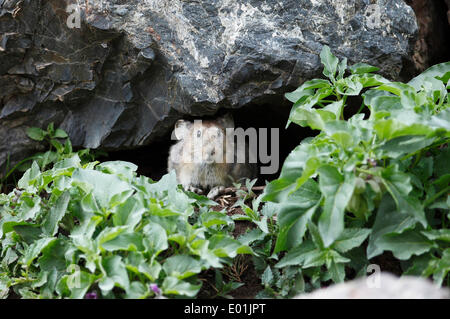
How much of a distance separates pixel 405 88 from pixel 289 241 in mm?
1235

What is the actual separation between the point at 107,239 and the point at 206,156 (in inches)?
85.3

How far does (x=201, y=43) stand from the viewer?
4547 millimetres

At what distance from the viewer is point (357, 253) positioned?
3.33 m

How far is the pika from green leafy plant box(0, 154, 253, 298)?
3.96ft

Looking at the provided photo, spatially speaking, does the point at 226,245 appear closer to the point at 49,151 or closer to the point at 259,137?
the point at 259,137

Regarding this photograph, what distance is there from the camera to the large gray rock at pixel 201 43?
4.48 m

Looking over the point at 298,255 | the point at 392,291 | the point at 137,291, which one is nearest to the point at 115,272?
the point at 137,291

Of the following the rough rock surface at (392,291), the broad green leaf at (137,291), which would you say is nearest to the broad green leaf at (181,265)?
the broad green leaf at (137,291)

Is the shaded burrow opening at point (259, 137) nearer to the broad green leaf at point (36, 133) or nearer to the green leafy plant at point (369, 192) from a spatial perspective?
the broad green leaf at point (36, 133)

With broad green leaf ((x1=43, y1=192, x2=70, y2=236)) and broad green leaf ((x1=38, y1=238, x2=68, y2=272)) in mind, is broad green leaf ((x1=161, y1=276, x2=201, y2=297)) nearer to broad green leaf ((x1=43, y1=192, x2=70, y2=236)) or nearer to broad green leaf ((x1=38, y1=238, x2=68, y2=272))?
broad green leaf ((x1=38, y1=238, x2=68, y2=272))

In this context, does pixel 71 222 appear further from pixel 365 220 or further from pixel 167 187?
pixel 365 220

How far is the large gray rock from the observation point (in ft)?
14.7

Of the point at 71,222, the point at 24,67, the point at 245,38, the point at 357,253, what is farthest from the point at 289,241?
the point at 24,67

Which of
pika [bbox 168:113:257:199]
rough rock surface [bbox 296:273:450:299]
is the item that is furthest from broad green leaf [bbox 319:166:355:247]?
pika [bbox 168:113:257:199]
